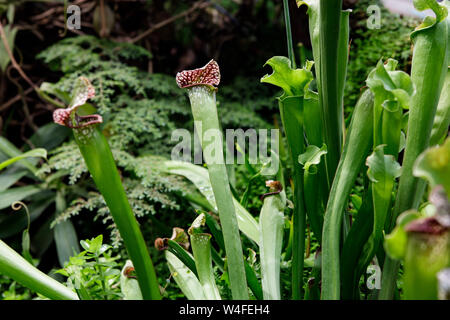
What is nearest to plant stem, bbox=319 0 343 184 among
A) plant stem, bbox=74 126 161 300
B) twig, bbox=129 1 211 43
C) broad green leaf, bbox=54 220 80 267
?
plant stem, bbox=74 126 161 300

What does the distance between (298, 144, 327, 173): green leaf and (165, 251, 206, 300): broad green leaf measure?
188mm

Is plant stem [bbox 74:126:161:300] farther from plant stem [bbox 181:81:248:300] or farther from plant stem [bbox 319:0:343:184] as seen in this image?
plant stem [bbox 319:0:343:184]

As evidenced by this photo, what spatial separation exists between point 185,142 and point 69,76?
1.51 feet

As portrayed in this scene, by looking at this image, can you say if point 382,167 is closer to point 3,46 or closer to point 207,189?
point 207,189

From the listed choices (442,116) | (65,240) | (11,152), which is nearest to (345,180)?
(442,116)

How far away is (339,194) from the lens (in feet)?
1.29

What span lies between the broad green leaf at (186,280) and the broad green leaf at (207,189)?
0.34 feet

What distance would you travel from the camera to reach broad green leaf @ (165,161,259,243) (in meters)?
0.54

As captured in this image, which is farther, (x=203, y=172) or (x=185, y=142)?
(x=185, y=142)

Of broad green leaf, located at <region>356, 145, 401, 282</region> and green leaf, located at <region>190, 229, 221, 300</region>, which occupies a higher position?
broad green leaf, located at <region>356, 145, 401, 282</region>

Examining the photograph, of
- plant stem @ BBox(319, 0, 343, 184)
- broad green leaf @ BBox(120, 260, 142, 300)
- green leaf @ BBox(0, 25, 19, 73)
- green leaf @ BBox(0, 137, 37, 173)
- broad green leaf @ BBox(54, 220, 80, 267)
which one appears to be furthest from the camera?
green leaf @ BBox(0, 25, 19, 73)
